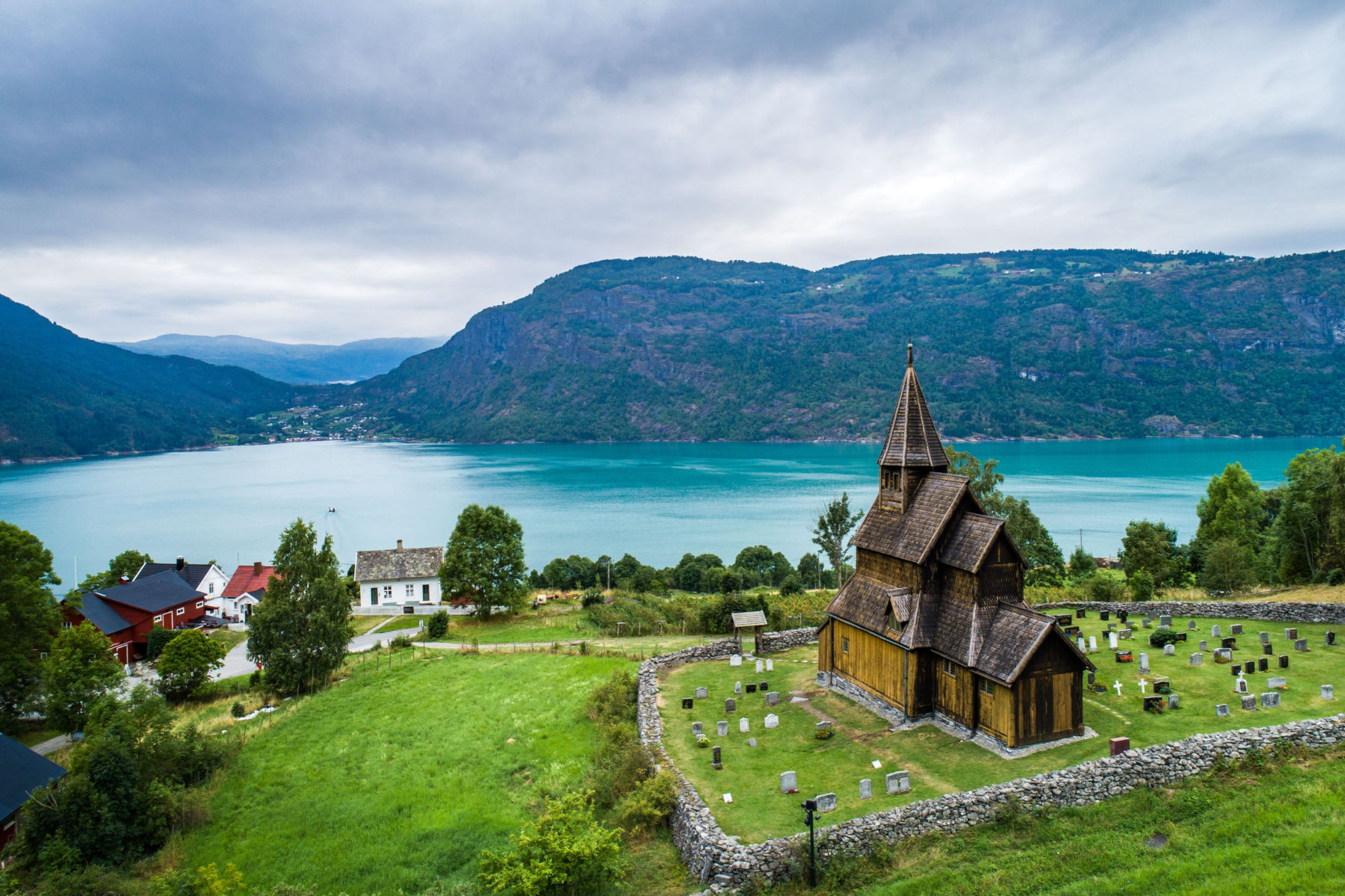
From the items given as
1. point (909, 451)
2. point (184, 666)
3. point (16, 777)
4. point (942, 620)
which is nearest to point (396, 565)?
point (184, 666)

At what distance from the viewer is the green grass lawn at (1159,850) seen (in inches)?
423

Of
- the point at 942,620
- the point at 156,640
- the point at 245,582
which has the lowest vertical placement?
the point at 245,582

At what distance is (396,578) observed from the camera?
164 ft

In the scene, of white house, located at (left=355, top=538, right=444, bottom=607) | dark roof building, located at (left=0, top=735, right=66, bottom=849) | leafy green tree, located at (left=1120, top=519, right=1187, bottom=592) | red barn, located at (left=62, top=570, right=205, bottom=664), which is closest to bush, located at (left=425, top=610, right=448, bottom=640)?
white house, located at (left=355, top=538, right=444, bottom=607)

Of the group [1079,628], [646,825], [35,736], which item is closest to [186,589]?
[35,736]

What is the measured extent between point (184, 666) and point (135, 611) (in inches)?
603

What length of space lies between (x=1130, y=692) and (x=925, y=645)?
613cm

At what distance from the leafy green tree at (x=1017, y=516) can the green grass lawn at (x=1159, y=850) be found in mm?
26565

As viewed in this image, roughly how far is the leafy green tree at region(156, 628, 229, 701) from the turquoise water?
45.3m

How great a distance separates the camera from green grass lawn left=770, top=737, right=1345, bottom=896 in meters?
10.7

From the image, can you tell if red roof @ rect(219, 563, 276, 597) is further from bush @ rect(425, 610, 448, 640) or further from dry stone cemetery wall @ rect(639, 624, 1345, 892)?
dry stone cemetery wall @ rect(639, 624, 1345, 892)

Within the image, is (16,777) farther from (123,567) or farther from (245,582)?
(245,582)

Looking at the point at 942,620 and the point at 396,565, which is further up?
the point at 942,620

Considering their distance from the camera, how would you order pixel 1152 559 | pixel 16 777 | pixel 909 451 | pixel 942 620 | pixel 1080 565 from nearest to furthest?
pixel 16 777 < pixel 942 620 < pixel 909 451 < pixel 1152 559 < pixel 1080 565
